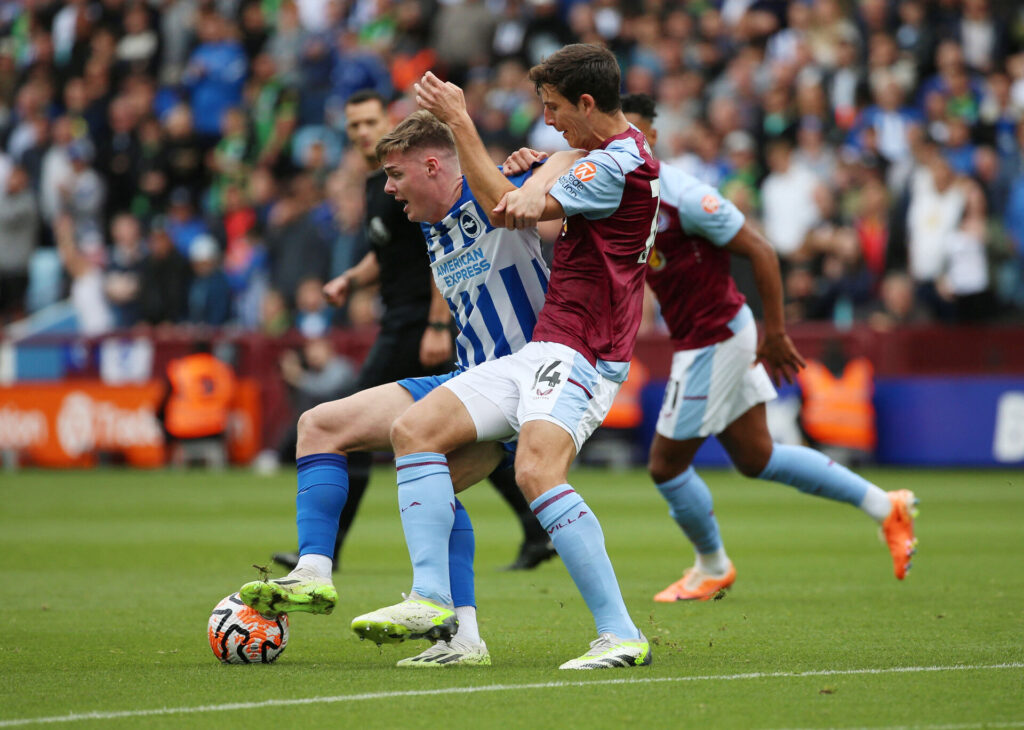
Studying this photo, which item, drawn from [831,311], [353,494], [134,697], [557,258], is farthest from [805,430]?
[134,697]

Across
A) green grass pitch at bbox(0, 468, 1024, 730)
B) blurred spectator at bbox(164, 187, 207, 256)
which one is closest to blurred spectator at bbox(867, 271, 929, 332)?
green grass pitch at bbox(0, 468, 1024, 730)

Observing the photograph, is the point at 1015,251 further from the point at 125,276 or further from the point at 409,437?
the point at 125,276

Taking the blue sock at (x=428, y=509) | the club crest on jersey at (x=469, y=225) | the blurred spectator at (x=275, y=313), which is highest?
the blurred spectator at (x=275, y=313)

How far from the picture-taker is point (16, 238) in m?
23.2

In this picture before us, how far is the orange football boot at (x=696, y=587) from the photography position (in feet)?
25.6

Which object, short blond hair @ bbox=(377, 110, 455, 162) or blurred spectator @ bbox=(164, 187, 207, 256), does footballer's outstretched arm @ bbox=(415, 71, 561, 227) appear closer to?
short blond hair @ bbox=(377, 110, 455, 162)

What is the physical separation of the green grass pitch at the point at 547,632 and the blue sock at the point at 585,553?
197 mm

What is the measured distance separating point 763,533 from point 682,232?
423cm

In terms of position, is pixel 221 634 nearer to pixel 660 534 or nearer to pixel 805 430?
pixel 660 534

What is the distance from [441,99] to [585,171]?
1.88ft

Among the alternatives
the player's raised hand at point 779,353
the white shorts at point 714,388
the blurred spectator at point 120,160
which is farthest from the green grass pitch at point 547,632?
the blurred spectator at point 120,160

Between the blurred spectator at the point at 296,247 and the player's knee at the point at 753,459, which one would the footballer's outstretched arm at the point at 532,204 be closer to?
the player's knee at the point at 753,459

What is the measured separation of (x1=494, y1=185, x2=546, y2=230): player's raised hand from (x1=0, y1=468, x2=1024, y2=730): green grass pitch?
5.16 feet

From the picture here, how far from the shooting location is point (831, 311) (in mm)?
16797
